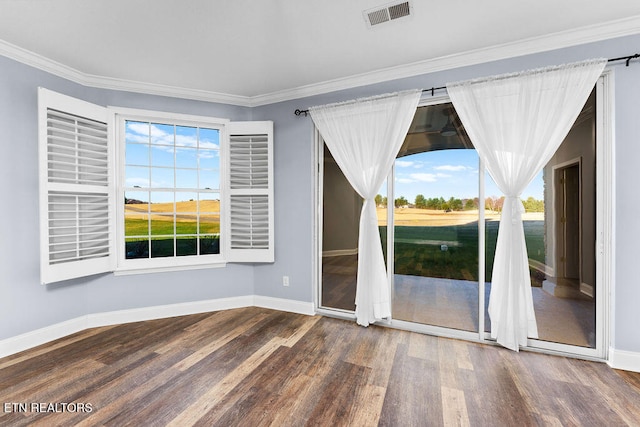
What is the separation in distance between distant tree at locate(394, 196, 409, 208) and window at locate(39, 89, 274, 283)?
1467 mm

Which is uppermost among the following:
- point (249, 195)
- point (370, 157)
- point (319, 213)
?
point (370, 157)

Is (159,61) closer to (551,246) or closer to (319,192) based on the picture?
(319,192)

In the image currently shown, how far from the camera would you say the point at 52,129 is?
2.57m

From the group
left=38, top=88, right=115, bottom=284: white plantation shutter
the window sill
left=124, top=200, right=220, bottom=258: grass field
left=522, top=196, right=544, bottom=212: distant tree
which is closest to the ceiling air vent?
left=522, top=196, right=544, bottom=212: distant tree

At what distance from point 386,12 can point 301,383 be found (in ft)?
8.85

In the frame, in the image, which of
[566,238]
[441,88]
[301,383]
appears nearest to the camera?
[301,383]

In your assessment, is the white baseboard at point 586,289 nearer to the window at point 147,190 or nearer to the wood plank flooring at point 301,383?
the wood plank flooring at point 301,383

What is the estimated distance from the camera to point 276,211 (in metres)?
3.52

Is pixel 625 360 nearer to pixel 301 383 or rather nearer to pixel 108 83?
pixel 301 383

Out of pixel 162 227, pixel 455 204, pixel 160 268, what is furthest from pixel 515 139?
pixel 160 268

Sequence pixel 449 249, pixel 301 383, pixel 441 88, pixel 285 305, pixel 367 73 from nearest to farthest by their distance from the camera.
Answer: pixel 301 383 → pixel 441 88 → pixel 449 249 → pixel 367 73 → pixel 285 305

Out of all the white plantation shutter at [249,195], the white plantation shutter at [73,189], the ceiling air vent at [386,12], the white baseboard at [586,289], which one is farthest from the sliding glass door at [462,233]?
the white plantation shutter at [73,189]

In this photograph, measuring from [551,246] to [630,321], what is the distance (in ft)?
2.30

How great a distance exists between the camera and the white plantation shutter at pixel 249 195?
3465 mm
